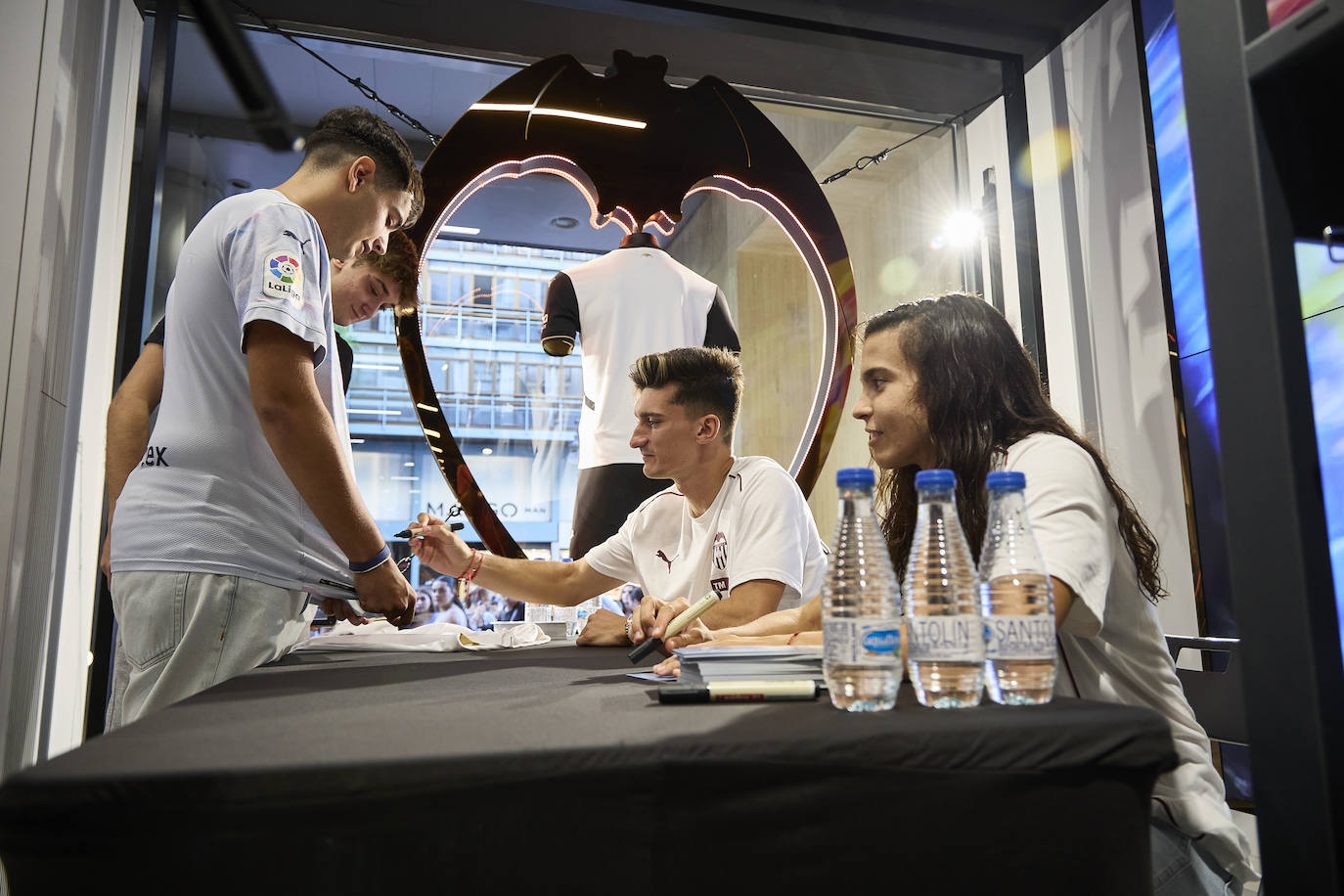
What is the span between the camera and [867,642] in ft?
2.50

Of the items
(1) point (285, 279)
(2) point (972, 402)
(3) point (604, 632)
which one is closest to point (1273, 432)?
(2) point (972, 402)

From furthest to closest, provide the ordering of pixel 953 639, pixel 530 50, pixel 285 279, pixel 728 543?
pixel 530 50 → pixel 728 543 → pixel 285 279 → pixel 953 639

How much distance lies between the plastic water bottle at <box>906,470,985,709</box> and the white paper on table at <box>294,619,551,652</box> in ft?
3.05

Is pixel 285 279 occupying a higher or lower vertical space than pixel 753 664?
higher

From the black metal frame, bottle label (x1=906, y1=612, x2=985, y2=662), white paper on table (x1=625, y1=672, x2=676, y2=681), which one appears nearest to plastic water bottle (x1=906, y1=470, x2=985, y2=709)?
bottle label (x1=906, y1=612, x2=985, y2=662)

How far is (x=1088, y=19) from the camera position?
8.67ft

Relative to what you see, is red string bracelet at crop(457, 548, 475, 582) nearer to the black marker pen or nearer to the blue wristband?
the blue wristband

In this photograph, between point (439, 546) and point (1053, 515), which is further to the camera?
point (439, 546)

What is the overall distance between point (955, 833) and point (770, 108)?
261 cm

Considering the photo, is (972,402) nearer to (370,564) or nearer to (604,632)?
(604,632)

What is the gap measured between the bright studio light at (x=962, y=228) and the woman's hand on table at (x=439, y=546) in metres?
1.87

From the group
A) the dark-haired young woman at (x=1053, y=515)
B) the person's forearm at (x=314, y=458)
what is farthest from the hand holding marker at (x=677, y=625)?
the person's forearm at (x=314, y=458)

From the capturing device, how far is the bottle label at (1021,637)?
78cm

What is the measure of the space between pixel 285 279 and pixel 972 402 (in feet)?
3.38
